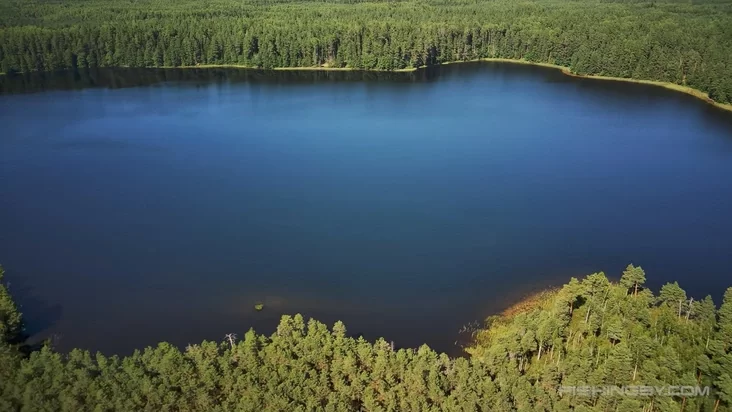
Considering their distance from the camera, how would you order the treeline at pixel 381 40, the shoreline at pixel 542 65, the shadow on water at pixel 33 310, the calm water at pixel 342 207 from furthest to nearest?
the treeline at pixel 381 40 < the shoreline at pixel 542 65 < the calm water at pixel 342 207 < the shadow on water at pixel 33 310

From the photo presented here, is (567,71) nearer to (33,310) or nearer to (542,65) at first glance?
(542,65)

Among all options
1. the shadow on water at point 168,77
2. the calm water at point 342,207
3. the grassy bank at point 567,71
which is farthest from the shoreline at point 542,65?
the calm water at point 342,207

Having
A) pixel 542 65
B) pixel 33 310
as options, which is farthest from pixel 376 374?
pixel 542 65

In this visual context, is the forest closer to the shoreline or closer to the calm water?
the calm water

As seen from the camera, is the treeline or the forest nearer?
the forest

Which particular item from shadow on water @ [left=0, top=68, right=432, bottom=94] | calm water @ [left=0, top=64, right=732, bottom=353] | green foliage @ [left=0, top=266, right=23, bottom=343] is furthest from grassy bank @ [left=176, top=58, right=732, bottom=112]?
green foliage @ [left=0, top=266, right=23, bottom=343]

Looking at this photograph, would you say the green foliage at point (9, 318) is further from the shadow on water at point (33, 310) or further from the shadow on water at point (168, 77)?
the shadow on water at point (168, 77)

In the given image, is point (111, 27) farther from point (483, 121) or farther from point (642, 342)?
point (642, 342)
